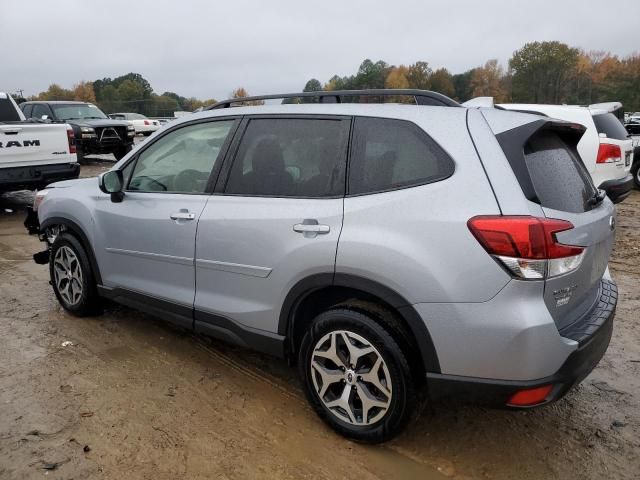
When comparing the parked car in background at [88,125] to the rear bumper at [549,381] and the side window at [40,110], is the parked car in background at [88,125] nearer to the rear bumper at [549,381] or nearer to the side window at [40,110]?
the side window at [40,110]

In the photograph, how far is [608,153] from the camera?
7.40 metres

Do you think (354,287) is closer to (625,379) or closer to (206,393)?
(206,393)

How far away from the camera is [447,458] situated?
2.70m

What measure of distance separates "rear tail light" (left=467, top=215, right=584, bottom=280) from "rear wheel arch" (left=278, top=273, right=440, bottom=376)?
1.50ft

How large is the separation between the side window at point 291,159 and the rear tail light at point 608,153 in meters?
5.84

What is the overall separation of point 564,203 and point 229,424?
207cm

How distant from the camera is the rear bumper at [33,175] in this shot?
8.16m

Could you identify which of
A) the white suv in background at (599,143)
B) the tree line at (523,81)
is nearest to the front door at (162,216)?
the white suv in background at (599,143)

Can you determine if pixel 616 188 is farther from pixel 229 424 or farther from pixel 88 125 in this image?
pixel 88 125

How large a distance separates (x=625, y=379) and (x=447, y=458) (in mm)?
1556

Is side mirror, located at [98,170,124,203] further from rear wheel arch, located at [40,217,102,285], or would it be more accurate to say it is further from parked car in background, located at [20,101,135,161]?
parked car in background, located at [20,101,135,161]

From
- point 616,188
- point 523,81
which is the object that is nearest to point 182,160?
point 616,188

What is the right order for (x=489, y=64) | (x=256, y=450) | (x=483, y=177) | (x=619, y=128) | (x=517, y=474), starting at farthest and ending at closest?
(x=489, y=64) < (x=619, y=128) < (x=256, y=450) < (x=517, y=474) < (x=483, y=177)

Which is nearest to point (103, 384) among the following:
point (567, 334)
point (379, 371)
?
point (379, 371)
